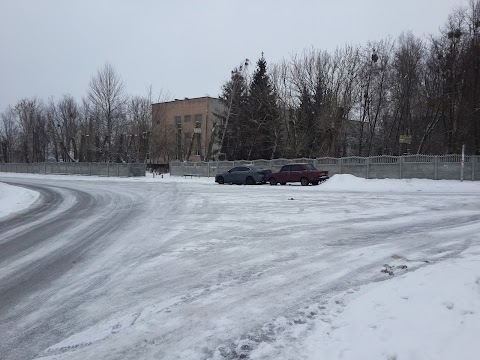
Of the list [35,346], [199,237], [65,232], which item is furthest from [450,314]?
[65,232]

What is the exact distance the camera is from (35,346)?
3.99 m

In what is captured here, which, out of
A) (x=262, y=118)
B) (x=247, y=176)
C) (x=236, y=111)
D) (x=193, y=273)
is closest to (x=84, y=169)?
(x=236, y=111)

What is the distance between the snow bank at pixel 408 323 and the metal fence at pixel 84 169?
4435 cm

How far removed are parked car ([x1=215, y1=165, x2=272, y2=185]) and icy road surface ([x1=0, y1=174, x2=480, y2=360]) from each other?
57.8 ft

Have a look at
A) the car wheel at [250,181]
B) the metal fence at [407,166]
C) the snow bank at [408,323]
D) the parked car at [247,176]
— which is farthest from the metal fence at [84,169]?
the snow bank at [408,323]

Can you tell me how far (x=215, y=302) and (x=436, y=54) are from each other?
136ft

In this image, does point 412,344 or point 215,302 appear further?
point 215,302

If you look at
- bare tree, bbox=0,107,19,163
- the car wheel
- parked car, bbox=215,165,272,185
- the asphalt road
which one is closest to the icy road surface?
the asphalt road

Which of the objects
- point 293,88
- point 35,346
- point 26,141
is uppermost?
point 293,88

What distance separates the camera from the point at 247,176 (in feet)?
103

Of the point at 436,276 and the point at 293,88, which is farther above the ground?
the point at 293,88

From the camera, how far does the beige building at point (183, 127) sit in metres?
63.9

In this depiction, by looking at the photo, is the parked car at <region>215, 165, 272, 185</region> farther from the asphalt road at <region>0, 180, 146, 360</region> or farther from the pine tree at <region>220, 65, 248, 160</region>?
the pine tree at <region>220, 65, 248, 160</region>

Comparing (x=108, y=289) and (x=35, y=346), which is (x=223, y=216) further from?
(x=35, y=346)
